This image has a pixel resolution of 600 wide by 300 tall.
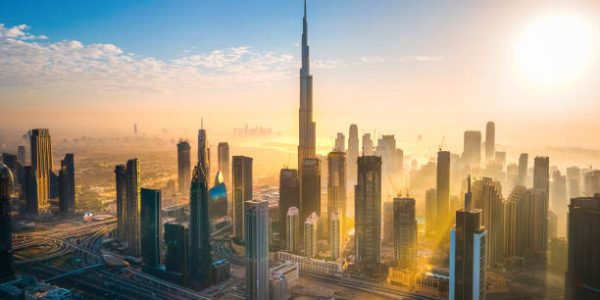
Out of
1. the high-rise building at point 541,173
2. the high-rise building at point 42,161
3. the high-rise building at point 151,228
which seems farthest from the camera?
the high-rise building at point 42,161

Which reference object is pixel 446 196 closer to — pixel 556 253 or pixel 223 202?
pixel 556 253

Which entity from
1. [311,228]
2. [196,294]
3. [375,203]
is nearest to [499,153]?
[375,203]

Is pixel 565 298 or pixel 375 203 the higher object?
pixel 375 203

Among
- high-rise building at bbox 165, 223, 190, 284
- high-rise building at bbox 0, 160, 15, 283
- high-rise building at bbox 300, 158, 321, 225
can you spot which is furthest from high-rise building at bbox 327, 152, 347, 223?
high-rise building at bbox 0, 160, 15, 283

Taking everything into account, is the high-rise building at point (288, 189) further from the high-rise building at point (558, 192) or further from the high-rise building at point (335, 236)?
the high-rise building at point (558, 192)

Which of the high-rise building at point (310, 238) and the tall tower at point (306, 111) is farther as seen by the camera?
the tall tower at point (306, 111)

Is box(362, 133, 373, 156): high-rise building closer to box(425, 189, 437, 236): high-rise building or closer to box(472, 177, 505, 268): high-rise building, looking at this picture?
box(425, 189, 437, 236): high-rise building

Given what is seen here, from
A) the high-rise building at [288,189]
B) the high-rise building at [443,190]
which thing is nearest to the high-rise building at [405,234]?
the high-rise building at [443,190]
